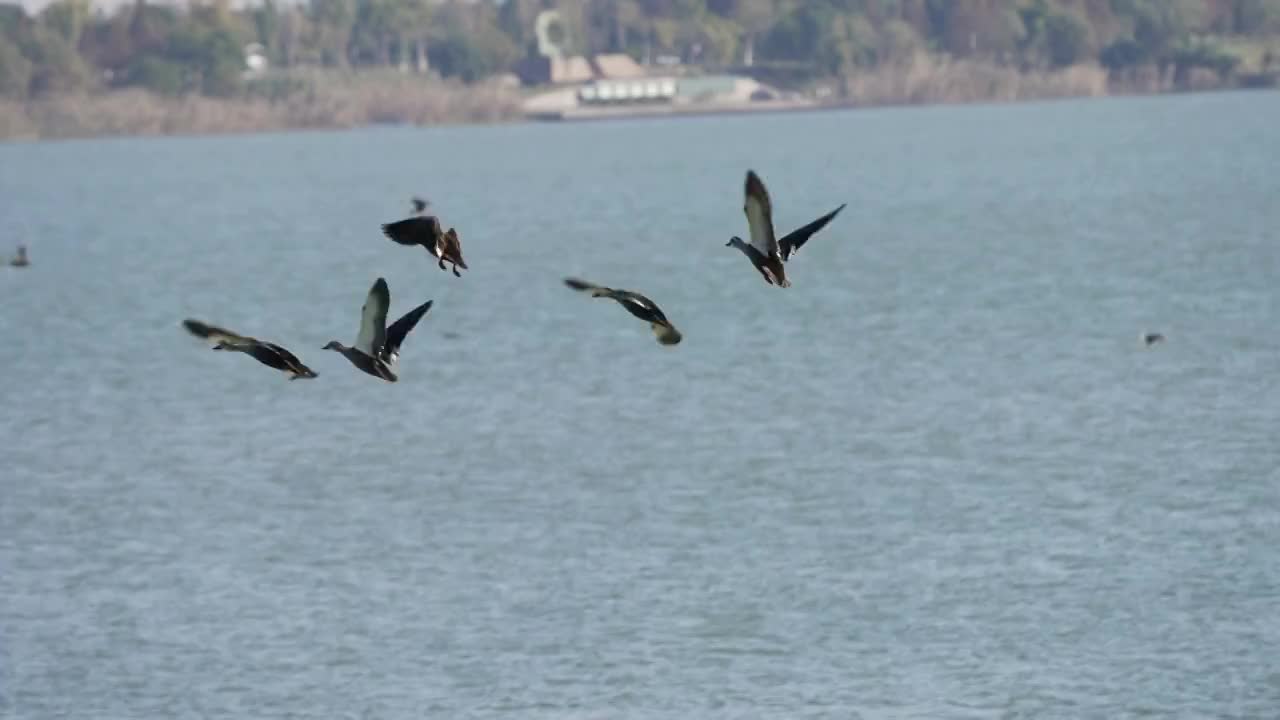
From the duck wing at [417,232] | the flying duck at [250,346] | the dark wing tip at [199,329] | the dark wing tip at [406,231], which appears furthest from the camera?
the dark wing tip at [406,231]

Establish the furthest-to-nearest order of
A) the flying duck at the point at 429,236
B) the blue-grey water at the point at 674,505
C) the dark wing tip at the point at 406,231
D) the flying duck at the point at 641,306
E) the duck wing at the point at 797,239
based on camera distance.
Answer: the blue-grey water at the point at 674,505, the dark wing tip at the point at 406,231, the flying duck at the point at 429,236, the duck wing at the point at 797,239, the flying duck at the point at 641,306

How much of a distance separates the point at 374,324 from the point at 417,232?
1.95ft

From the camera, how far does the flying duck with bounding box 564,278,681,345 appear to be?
13477mm

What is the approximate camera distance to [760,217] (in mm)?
13672

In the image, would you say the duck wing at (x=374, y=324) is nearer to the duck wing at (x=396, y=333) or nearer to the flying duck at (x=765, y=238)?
the duck wing at (x=396, y=333)

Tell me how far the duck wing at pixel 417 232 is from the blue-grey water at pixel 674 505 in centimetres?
1115

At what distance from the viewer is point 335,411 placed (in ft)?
158

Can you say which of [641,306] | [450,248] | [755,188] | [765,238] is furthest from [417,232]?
[755,188]

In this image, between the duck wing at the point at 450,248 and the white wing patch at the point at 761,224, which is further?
the duck wing at the point at 450,248

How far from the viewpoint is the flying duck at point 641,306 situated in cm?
1348

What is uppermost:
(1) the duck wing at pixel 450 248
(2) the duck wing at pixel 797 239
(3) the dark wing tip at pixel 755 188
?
(3) the dark wing tip at pixel 755 188

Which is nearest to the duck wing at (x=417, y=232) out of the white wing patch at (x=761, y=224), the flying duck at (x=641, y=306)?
the flying duck at (x=641, y=306)

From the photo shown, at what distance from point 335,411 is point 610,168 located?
127017 mm

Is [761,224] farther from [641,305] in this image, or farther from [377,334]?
[377,334]
